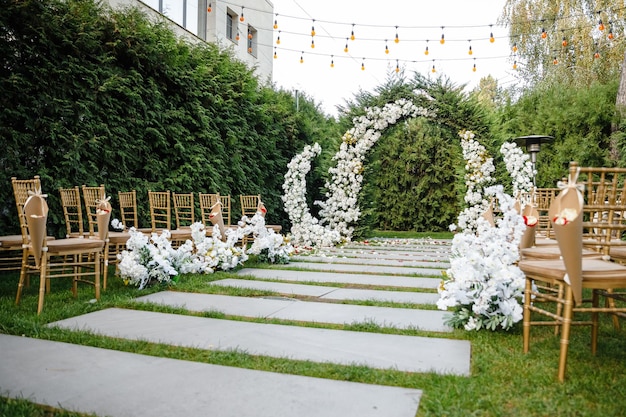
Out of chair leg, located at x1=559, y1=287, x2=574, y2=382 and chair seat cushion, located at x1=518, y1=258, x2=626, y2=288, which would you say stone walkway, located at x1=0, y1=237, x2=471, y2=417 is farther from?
chair seat cushion, located at x1=518, y1=258, x2=626, y2=288

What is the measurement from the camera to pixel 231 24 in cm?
1451

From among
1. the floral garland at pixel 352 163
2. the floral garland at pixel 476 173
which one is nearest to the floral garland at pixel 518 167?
the floral garland at pixel 476 173

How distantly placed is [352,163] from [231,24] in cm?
765

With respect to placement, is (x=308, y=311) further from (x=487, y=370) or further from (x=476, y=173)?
(x=476, y=173)

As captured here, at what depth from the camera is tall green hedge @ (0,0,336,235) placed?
486 centimetres

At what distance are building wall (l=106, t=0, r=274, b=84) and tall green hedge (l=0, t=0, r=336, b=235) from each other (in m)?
1.77

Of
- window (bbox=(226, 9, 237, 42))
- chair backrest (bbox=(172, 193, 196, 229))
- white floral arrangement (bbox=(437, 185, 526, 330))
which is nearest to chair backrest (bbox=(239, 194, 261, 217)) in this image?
chair backrest (bbox=(172, 193, 196, 229))

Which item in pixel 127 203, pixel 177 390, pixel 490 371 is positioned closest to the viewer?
pixel 177 390

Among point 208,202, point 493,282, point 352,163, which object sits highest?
point 352,163

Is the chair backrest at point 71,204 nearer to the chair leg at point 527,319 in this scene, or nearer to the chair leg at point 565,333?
the chair leg at point 527,319

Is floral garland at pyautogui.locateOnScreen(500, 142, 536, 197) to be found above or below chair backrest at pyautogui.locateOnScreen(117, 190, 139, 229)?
above

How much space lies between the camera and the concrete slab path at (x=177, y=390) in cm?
180

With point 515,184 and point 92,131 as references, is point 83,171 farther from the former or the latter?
point 515,184

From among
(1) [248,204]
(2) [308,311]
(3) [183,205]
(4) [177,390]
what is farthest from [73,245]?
(1) [248,204]
